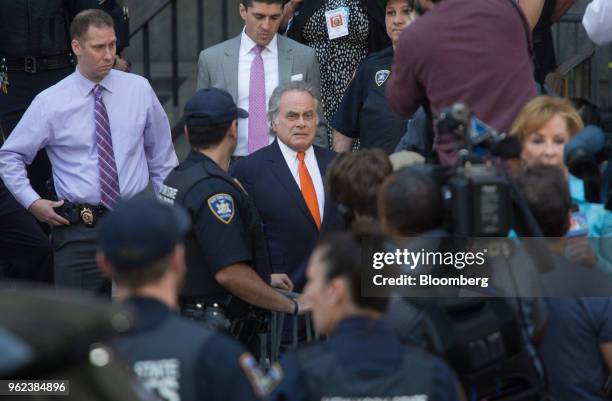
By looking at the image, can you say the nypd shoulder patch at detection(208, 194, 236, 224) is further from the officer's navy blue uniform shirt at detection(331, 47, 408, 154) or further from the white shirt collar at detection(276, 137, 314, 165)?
the officer's navy blue uniform shirt at detection(331, 47, 408, 154)

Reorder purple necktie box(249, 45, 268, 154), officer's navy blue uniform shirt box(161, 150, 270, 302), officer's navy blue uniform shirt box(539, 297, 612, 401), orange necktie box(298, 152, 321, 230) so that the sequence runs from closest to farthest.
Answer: officer's navy blue uniform shirt box(539, 297, 612, 401)
officer's navy blue uniform shirt box(161, 150, 270, 302)
orange necktie box(298, 152, 321, 230)
purple necktie box(249, 45, 268, 154)

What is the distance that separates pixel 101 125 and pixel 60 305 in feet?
15.9

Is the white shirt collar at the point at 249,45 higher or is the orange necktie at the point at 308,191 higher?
the white shirt collar at the point at 249,45

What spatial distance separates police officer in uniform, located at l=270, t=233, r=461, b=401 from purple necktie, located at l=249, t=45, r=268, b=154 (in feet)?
12.3

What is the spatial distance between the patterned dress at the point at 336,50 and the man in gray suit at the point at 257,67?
15.4 inches

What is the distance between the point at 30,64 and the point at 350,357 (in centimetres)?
478

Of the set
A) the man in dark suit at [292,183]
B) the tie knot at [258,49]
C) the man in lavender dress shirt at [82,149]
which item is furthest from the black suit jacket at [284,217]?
the tie knot at [258,49]

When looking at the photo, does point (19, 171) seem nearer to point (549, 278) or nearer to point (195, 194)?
point (195, 194)

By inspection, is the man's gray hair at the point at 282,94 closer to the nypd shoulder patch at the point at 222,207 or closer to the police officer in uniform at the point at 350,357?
the nypd shoulder patch at the point at 222,207

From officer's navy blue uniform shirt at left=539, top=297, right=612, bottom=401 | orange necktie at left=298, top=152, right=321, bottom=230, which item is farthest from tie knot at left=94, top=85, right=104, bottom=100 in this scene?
officer's navy blue uniform shirt at left=539, top=297, right=612, bottom=401

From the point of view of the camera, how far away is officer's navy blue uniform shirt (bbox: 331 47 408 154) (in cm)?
687

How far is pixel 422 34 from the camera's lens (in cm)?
503

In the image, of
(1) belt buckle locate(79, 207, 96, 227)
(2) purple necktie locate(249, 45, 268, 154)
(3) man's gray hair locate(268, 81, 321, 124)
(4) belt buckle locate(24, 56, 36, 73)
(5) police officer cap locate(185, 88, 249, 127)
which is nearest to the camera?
(5) police officer cap locate(185, 88, 249, 127)

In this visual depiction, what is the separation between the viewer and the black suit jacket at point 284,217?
6.18 meters
